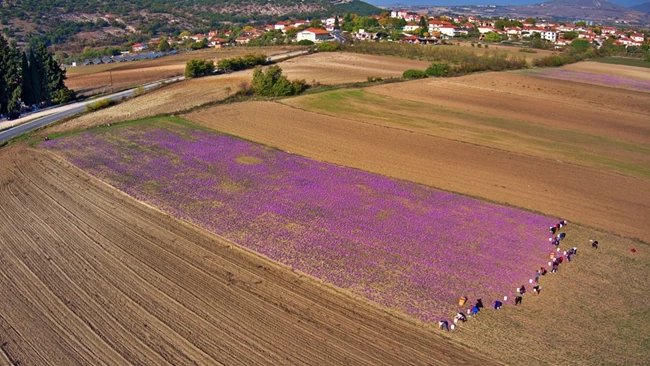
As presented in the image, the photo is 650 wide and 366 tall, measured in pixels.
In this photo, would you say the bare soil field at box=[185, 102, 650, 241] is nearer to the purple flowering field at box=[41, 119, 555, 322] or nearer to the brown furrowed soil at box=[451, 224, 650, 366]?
the purple flowering field at box=[41, 119, 555, 322]

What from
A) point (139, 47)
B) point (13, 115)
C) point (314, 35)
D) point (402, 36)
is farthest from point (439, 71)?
point (139, 47)

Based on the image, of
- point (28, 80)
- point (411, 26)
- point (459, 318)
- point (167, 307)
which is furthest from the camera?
point (411, 26)

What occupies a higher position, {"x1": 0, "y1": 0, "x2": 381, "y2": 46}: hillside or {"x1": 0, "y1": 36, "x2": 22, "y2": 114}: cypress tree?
{"x1": 0, "y1": 0, "x2": 381, "y2": 46}: hillside

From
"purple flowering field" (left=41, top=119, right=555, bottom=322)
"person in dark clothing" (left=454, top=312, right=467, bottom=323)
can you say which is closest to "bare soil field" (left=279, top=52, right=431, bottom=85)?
"purple flowering field" (left=41, top=119, right=555, bottom=322)

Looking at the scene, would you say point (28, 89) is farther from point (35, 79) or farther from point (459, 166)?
point (459, 166)

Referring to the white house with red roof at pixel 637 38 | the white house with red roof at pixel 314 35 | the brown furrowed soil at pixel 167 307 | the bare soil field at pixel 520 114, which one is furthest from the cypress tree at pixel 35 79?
the white house with red roof at pixel 637 38
